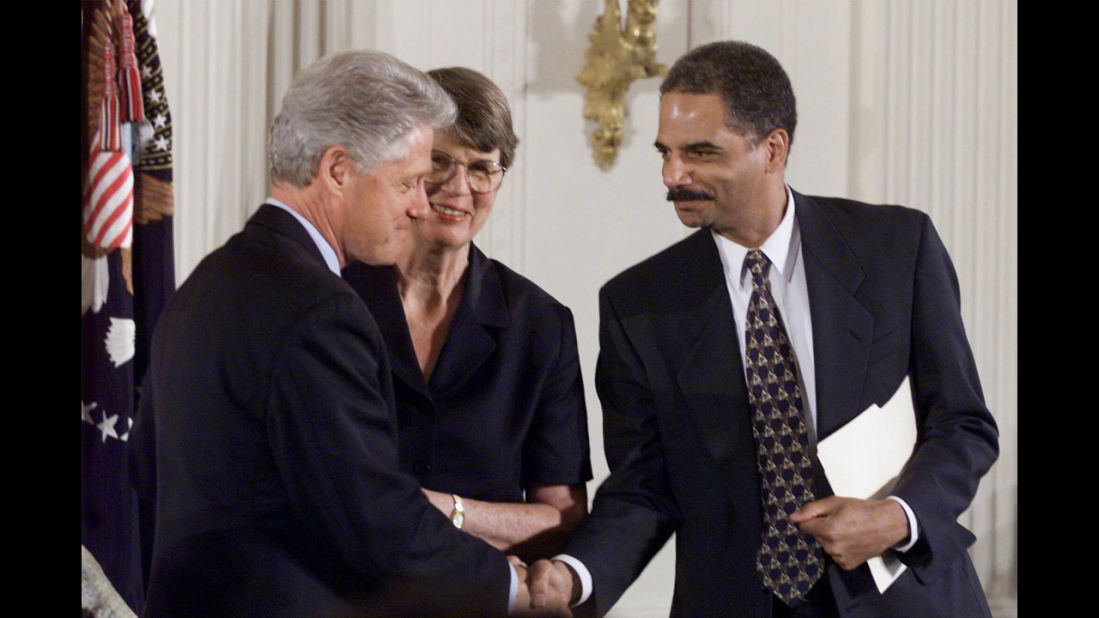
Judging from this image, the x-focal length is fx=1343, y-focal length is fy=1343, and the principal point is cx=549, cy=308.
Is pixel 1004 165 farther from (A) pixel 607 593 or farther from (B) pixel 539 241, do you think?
(A) pixel 607 593

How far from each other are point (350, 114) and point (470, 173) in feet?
1.27

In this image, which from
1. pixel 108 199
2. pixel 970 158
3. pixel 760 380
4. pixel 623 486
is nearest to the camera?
pixel 760 380

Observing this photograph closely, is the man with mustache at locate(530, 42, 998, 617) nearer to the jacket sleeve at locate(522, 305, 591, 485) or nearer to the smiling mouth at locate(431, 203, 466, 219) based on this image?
the jacket sleeve at locate(522, 305, 591, 485)

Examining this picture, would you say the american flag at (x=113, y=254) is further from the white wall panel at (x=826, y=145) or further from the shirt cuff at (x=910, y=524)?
the shirt cuff at (x=910, y=524)

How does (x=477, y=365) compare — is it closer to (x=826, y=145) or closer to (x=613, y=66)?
(x=613, y=66)

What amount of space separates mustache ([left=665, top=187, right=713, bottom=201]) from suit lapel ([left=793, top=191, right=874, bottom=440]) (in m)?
0.21

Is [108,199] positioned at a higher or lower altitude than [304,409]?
higher

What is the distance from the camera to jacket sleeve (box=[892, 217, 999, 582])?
2547 mm

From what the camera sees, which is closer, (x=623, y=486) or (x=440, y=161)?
→ (x=440, y=161)

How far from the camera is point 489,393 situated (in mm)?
2758

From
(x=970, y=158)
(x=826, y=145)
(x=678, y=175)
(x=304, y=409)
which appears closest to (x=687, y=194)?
(x=678, y=175)

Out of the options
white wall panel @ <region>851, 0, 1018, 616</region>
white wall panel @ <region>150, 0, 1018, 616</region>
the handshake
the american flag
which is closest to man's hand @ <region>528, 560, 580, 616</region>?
the handshake

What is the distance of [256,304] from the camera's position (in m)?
2.21

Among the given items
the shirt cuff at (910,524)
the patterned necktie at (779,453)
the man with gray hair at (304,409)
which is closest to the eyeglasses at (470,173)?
the man with gray hair at (304,409)
